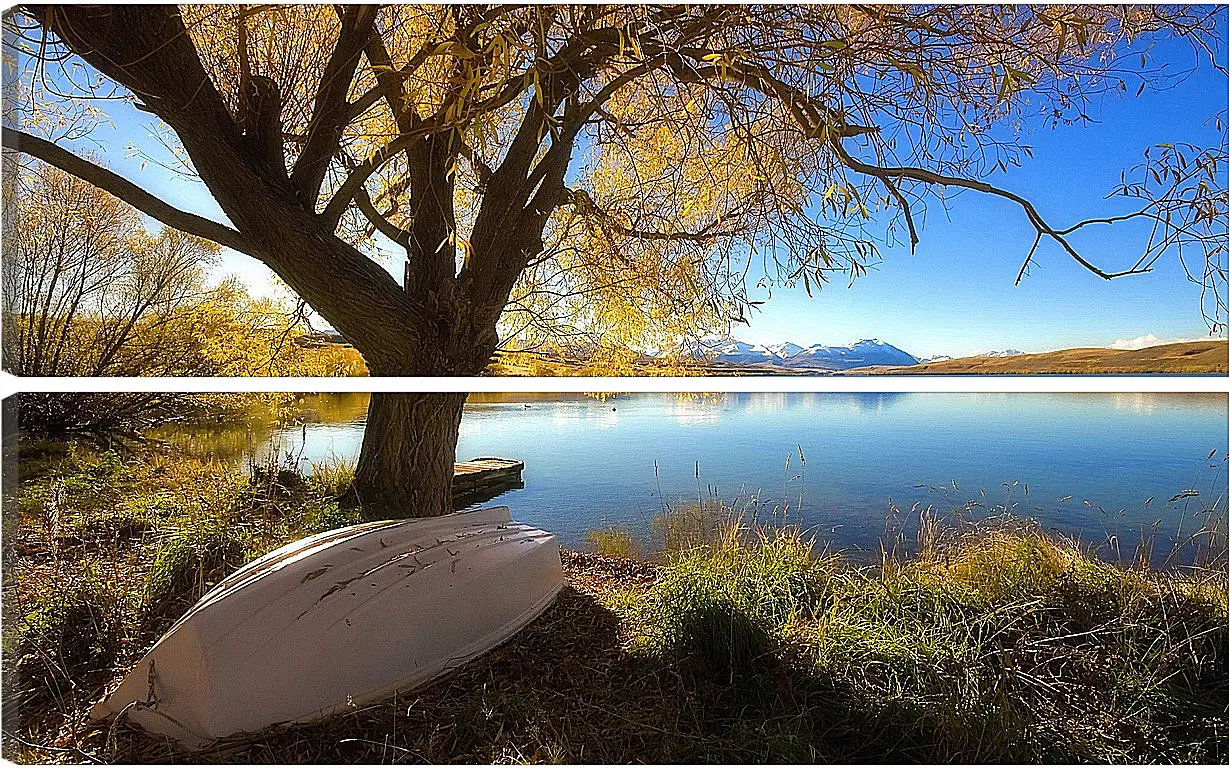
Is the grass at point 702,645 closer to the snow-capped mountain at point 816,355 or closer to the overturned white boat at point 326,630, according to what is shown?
the overturned white boat at point 326,630

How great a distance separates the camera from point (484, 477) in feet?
5.75

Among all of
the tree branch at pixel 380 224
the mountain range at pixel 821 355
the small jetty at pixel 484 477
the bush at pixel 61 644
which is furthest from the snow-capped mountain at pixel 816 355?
the bush at pixel 61 644

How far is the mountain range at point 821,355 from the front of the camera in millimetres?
1592

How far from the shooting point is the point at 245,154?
5.23ft

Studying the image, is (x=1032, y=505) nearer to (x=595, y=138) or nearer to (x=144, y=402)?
(x=595, y=138)

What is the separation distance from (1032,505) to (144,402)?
1.95 m

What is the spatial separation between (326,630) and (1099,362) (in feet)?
5.09

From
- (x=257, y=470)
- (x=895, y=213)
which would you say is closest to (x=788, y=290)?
(x=895, y=213)

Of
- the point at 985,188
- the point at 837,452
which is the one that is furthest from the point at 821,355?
the point at 985,188

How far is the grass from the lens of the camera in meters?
1.32

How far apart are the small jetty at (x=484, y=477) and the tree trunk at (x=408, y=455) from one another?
32mm

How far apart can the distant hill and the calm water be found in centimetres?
6

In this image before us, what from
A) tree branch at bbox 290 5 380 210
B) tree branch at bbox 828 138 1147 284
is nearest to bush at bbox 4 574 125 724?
tree branch at bbox 290 5 380 210

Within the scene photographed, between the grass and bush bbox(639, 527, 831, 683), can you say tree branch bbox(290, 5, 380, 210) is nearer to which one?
the grass
